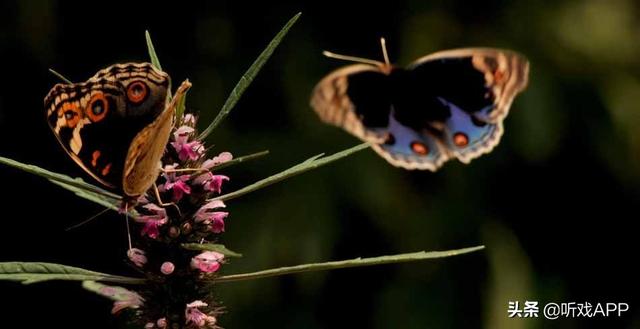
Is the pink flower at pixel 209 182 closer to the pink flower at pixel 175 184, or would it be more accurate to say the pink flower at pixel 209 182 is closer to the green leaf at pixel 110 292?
the pink flower at pixel 175 184

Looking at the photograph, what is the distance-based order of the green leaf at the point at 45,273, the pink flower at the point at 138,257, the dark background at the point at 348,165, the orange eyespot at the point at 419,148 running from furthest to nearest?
1. the dark background at the point at 348,165
2. the orange eyespot at the point at 419,148
3. the pink flower at the point at 138,257
4. the green leaf at the point at 45,273

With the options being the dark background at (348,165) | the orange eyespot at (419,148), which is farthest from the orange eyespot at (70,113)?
the dark background at (348,165)

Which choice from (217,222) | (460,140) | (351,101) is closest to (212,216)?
(217,222)

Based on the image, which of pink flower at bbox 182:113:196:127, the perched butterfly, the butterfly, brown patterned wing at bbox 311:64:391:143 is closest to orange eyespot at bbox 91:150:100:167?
the butterfly

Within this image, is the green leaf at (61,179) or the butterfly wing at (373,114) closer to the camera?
the green leaf at (61,179)

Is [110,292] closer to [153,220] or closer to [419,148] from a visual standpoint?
[153,220]
